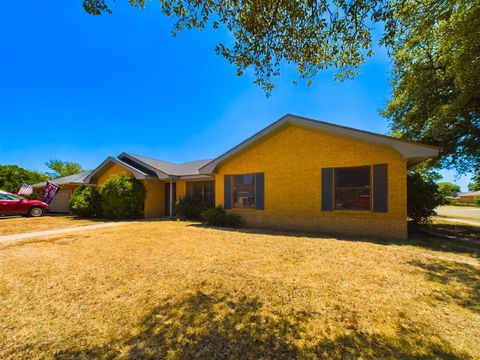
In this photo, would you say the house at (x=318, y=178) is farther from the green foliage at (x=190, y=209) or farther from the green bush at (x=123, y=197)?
the green bush at (x=123, y=197)

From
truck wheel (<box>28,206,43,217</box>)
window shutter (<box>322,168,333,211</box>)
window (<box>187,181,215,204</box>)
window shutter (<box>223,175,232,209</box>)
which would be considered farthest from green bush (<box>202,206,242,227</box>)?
truck wheel (<box>28,206,43,217</box>)

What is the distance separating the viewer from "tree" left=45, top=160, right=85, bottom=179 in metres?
42.0

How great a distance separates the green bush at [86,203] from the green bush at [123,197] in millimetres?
1111

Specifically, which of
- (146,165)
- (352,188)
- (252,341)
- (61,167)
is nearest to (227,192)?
(352,188)

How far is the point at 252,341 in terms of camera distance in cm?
247

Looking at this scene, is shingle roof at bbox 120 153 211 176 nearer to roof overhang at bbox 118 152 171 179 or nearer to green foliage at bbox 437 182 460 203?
roof overhang at bbox 118 152 171 179

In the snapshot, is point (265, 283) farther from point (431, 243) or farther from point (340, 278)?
point (431, 243)

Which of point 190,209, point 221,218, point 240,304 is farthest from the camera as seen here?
point 190,209

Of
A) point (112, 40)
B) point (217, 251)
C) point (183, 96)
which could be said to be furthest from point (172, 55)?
point (217, 251)

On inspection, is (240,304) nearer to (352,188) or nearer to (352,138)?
(352,188)

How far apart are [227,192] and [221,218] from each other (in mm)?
1497

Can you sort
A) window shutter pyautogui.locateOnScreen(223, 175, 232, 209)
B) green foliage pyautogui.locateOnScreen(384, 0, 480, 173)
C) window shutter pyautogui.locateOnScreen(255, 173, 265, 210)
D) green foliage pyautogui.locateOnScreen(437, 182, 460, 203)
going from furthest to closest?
window shutter pyautogui.locateOnScreen(223, 175, 232, 209) < window shutter pyautogui.locateOnScreen(255, 173, 265, 210) < green foliage pyautogui.locateOnScreen(437, 182, 460, 203) < green foliage pyautogui.locateOnScreen(384, 0, 480, 173)

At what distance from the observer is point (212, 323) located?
9.27 ft

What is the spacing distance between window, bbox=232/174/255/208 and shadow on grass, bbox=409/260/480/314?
704cm
